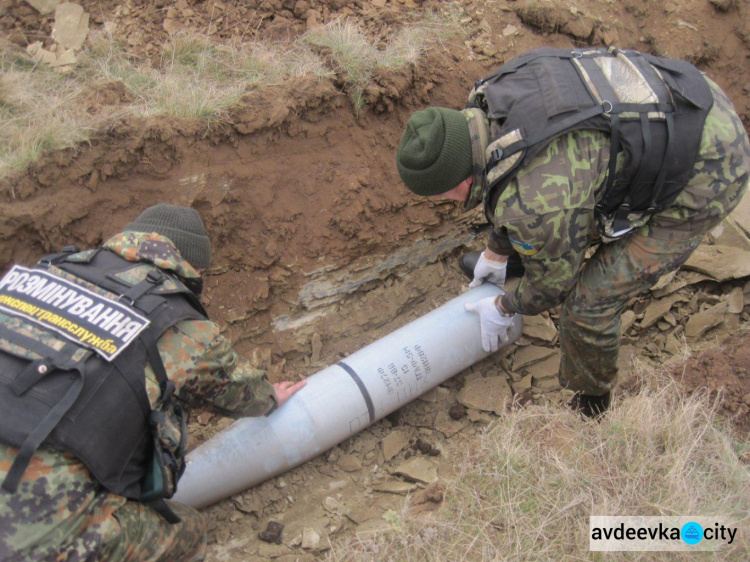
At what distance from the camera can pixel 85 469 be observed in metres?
2.30

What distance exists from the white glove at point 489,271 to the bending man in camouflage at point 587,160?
77 centimetres

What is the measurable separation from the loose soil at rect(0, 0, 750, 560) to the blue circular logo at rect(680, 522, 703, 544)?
800 millimetres

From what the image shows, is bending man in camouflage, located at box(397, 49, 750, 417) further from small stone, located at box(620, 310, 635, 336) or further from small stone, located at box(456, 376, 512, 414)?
small stone, located at box(620, 310, 635, 336)

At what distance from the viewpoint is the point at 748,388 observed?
3297 mm

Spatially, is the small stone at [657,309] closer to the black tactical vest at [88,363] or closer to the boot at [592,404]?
the boot at [592,404]

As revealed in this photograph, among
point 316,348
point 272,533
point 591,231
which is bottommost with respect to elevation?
point 272,533

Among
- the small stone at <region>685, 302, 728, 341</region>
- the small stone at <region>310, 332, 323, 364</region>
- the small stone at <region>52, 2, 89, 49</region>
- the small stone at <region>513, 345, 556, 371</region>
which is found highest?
the small stone at <region>52, 2, 89, 49</region>

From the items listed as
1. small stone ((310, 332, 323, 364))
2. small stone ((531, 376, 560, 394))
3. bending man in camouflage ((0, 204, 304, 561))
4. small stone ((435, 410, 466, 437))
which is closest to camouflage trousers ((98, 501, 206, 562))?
bending man in camouflage ((0, 204, 304, 561))

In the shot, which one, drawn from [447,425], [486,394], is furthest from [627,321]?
[447,425]

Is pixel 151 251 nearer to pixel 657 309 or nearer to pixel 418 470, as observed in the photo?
pixel 418 470

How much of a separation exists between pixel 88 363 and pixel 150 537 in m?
0.90

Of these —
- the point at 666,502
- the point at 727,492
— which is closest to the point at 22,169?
the point at 666,502

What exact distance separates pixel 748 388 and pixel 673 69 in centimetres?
177

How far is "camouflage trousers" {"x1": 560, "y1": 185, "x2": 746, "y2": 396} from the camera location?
3.16m
